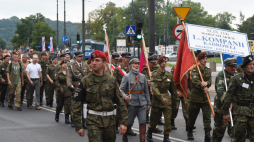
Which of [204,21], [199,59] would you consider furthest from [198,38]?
[204,21]

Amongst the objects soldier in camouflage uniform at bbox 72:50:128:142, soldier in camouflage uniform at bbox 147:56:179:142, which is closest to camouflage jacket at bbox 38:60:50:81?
soldier in camouflage uniform at bbox 147:56:179:142

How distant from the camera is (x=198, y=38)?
6.17m

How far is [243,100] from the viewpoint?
5277mm

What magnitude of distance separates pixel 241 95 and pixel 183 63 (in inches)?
84.5

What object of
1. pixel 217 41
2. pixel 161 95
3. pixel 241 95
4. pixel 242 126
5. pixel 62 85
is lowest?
pixel 242 126

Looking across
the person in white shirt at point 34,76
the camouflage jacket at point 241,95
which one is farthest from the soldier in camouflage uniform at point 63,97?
the camouflage jacket at point 241,95

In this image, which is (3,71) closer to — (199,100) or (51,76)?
(51,76)

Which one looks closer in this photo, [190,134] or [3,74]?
[190,134]

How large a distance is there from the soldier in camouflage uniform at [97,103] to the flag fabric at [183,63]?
9.10ft

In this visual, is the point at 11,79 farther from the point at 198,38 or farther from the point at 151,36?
the point at 198,38

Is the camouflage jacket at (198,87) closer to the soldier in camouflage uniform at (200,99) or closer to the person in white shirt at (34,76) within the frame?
the soldier in camouflage uniform at (200,99)

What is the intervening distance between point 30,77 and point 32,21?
344ft

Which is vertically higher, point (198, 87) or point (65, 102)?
point (198, 87)

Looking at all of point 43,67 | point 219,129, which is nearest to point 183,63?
point 219,129
